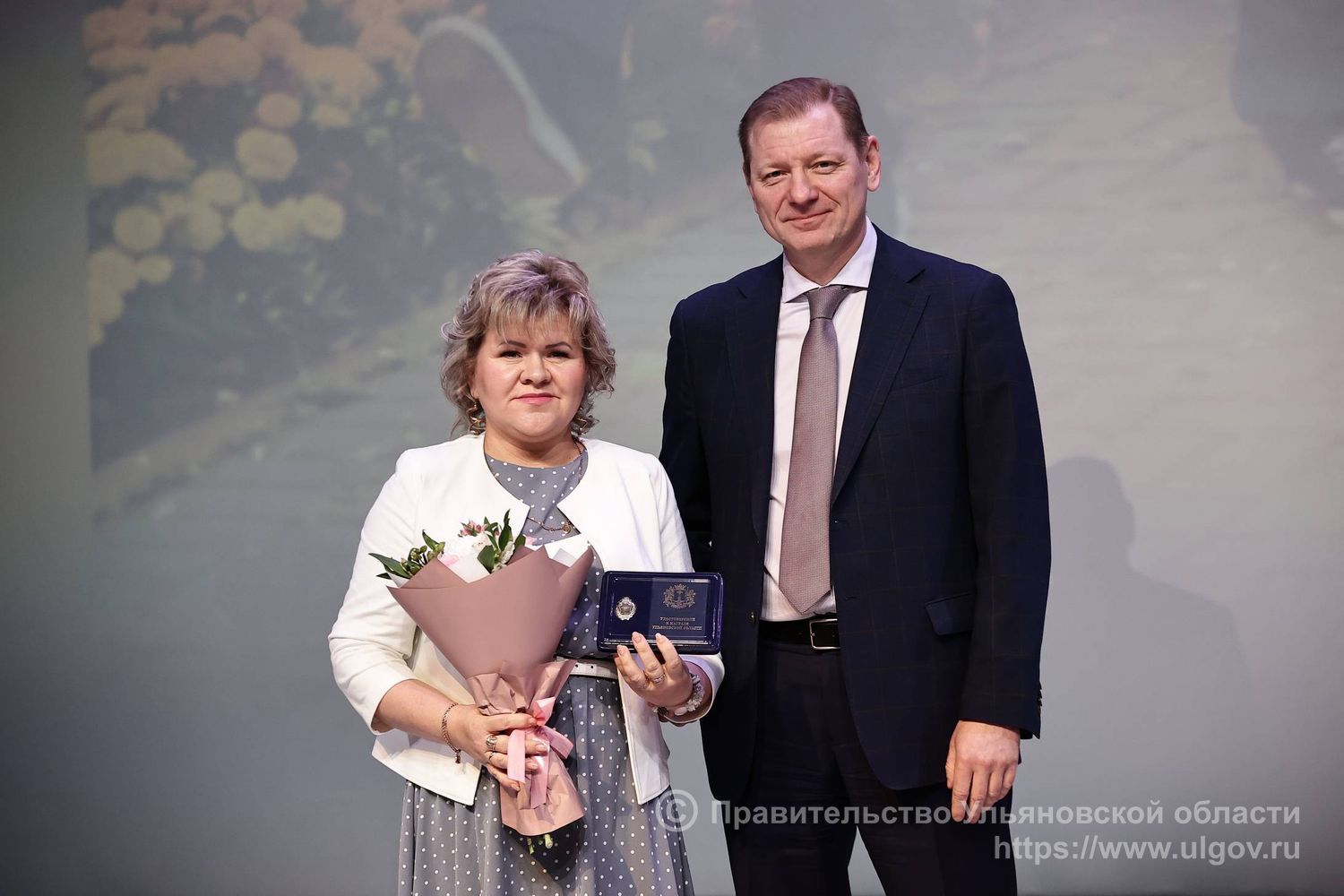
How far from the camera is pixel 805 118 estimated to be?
1955 mm

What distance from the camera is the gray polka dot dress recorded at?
166 cm

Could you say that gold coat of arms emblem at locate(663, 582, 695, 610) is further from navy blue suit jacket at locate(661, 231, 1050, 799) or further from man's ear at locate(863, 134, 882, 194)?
man's ear at locate(863, 134, 882, 194)

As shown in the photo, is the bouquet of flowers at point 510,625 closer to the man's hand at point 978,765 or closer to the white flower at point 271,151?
the man's hand at point 978,765

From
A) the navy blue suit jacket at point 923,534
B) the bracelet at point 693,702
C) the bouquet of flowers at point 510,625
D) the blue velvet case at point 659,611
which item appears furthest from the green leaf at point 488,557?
the navy blue suit jacket at point 923,534

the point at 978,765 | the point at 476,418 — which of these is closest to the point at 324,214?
the point at 476,418

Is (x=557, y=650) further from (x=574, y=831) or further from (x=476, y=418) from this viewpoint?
(x=476, y=418)

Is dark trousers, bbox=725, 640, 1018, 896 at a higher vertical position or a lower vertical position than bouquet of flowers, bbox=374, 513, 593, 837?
lower

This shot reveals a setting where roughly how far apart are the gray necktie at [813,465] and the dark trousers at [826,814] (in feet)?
0.40

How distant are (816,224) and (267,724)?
2531mm

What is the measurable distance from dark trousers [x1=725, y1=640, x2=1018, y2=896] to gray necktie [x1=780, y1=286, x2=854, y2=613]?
0.40 feet

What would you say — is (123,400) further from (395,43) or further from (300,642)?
(395,43)

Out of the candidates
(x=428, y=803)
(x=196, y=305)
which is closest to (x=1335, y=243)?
(x=428, y=803)

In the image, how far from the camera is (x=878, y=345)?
1.93 m

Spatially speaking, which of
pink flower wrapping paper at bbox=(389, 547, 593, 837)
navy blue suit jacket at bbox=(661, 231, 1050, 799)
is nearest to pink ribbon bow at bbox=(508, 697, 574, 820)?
pink flower wrapping paper at bbox=(389, 547, 593, 837)
